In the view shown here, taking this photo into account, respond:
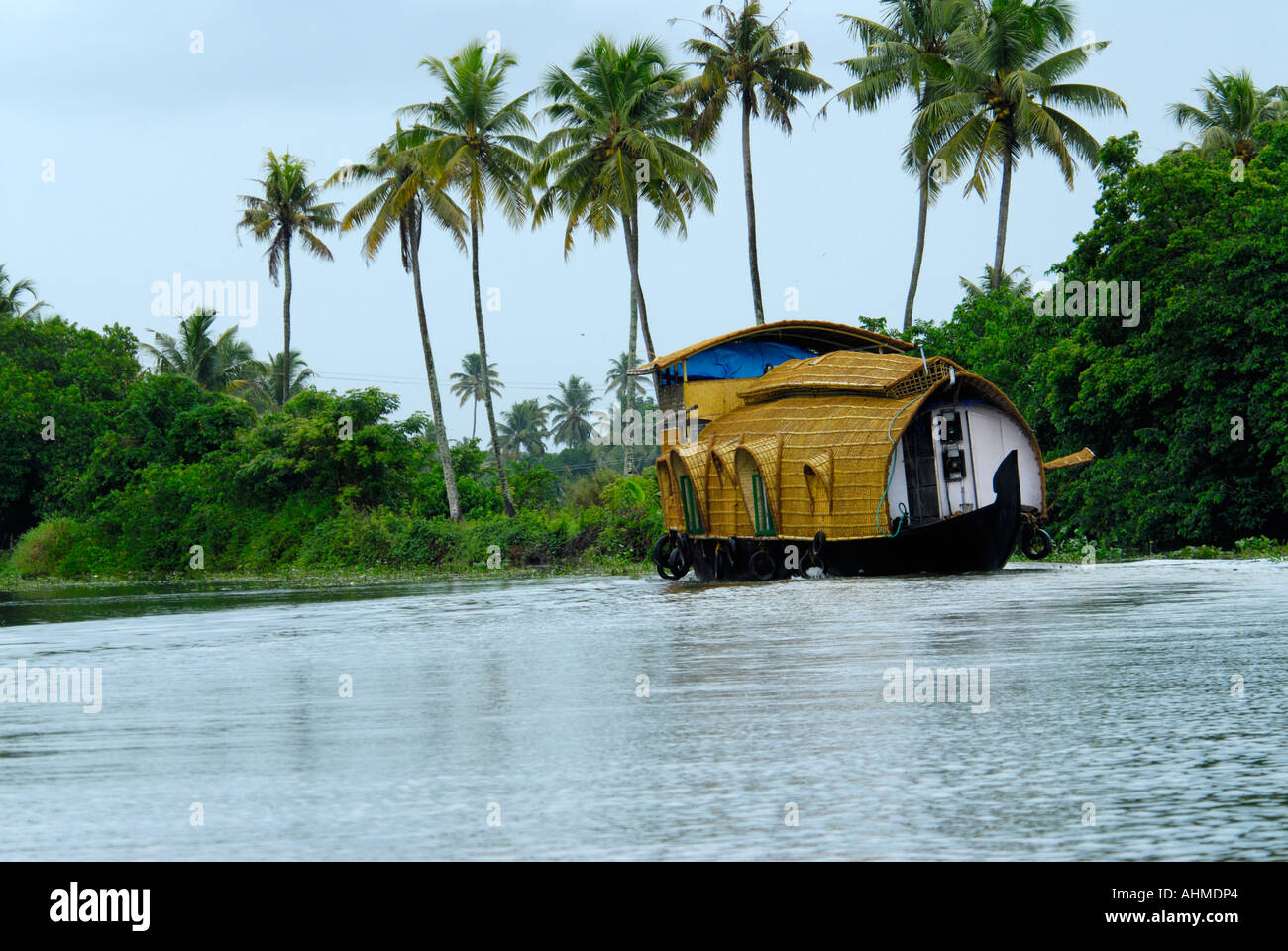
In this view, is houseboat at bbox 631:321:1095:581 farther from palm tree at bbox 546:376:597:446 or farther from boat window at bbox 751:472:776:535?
palm tree at bbox 546:376:597:446

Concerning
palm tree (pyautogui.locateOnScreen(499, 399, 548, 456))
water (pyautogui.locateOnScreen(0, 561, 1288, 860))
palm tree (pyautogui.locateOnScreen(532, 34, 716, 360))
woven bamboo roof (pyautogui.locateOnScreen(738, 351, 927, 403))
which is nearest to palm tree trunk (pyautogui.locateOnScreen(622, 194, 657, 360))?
palm tree (pyautogui.locateOnScreen(532, 34, 716, 360))

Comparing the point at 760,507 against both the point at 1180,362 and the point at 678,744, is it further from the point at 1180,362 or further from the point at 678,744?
the point at 678,744

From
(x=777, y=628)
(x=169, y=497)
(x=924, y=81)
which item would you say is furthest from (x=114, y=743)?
(x=169, y=497)

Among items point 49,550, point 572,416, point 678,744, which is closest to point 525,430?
point 572,416

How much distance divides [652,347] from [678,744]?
30.9 metres

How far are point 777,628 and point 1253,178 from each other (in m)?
18.0

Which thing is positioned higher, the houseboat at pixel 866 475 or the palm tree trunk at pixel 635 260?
the palm tree trunk at pixel 635 260

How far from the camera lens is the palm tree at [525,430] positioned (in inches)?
3617

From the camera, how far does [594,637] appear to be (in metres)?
13.4

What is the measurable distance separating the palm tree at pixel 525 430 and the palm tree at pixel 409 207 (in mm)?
51447

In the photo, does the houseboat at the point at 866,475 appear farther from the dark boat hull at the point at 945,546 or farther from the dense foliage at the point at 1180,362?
the dense foliage at the point at 1180,362

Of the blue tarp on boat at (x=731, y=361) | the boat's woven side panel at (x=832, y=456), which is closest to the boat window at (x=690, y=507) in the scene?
the boat's woven side panel at (x=832, y=456)

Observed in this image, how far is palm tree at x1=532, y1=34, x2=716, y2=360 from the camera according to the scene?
114 feet

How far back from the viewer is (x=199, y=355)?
52.0 m
